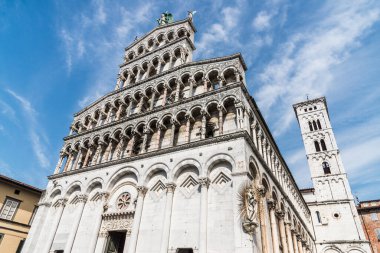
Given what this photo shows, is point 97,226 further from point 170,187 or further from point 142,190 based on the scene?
point 170,187

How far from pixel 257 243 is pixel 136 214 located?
7.35m

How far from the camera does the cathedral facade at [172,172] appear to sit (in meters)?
13.5

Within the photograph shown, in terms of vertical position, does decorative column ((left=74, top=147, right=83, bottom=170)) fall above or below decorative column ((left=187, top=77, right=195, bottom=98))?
Answer: below

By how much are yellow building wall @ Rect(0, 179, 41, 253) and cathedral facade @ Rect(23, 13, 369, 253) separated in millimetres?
6179

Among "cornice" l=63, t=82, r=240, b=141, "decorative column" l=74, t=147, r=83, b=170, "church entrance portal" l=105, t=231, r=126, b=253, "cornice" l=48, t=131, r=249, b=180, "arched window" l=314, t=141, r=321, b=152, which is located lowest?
"church entrance portal" l=105, t=231, r=126, b=253

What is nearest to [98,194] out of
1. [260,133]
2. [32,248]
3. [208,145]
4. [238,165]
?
[32,248]

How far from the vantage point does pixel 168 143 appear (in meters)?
18.1

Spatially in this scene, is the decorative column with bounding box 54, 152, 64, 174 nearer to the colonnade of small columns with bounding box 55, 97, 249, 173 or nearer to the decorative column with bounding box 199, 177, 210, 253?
the colonnade of small columns with bounding box 55, 97, 249, 173

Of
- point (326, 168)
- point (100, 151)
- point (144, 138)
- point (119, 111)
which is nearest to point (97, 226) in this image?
point (100, 151)

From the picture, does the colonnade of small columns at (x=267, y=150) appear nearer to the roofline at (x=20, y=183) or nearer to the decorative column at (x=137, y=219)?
the decorative column at (x=137, y=219)

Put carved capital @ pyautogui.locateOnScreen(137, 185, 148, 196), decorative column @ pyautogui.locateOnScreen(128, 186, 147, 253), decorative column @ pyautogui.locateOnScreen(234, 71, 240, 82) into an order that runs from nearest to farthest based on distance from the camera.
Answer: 1. decorative column @ pyautogui.locateOnScreen(128, 186, 147, 253)
2. carved capital @ pyautogui.locateOnScreen(137, 185, 148, 196)
3. decorative column @ pyautogui.locateOnScreen(234, 71, 240, 82)

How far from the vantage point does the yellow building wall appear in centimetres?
2375

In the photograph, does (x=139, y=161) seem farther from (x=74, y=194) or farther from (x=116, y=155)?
(x=74, y=194)

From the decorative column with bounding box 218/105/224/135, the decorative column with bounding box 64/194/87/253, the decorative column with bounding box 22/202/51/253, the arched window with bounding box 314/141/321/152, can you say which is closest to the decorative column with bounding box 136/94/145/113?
the decorative column with bounding box 218/105/224/135
